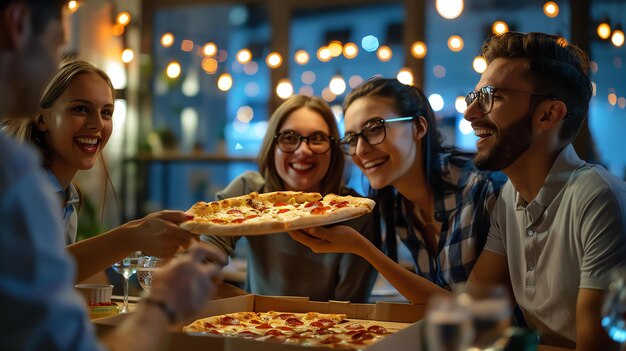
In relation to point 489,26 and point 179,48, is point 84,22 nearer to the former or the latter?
point 179,48

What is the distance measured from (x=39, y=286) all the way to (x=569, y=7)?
5137 mm

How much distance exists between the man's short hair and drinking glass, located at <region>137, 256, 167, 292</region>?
4.51ft

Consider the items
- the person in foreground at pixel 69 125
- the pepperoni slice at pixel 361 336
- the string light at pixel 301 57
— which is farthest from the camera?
the string light at pixel 301 57

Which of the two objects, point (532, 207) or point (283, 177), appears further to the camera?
point (283, 177)

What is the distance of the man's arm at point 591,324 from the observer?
75.5 inches

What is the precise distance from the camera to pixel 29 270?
42.4 inches

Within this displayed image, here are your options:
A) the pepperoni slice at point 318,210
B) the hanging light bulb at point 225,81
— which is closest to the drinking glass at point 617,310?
the pepperoni slice at point 318,210

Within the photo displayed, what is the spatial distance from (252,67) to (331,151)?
3.42 metres

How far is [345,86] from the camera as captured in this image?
607 centimetres

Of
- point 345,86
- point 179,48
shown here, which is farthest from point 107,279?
point 179,48

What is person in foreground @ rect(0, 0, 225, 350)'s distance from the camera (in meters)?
1.07

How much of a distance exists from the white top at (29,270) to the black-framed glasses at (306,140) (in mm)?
1977

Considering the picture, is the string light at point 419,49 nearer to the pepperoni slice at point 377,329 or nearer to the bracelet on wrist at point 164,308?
the pepperoni slice at point 377,329

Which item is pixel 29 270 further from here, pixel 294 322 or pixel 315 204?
pixel 315 204
